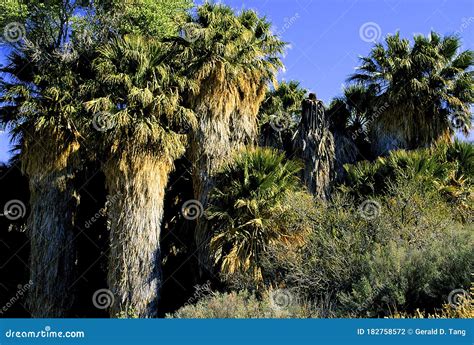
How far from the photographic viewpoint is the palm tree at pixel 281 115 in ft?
57.4

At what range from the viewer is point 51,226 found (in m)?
15.7

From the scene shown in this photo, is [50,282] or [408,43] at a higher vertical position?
[408,43]

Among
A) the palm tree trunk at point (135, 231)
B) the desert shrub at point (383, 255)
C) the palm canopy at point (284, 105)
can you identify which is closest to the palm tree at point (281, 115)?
the palm canopy at point (284, 105)

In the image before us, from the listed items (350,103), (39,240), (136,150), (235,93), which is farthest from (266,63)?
(39,240)

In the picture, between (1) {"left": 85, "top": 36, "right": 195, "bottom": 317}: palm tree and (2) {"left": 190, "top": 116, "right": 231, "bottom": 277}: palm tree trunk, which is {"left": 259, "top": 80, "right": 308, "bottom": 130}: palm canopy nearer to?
(2) {"left": 190, "top": 116, "right": 231, "bottom": 277}: palm tree trunk

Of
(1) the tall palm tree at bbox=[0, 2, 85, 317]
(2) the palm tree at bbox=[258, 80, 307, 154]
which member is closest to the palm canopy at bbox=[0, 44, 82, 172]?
(1) the tall palm tree at bbox=[0, 2, 85, 317]

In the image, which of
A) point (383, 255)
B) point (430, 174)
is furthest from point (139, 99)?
point (430, 174)

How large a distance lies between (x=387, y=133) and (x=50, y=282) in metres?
11.7

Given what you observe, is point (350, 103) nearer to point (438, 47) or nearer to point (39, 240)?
point (438, 47)

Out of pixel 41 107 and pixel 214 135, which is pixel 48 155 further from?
pixel 214 135

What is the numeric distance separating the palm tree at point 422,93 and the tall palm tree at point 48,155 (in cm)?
1018

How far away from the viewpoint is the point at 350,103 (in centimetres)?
1947

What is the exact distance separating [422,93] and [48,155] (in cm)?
1210

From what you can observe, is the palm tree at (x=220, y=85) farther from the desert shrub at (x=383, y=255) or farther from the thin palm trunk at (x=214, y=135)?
the desert shrub at (x=383, y=255)
